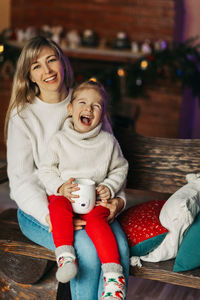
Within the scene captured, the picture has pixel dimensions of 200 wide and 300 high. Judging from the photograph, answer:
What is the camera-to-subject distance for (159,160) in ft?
7.23

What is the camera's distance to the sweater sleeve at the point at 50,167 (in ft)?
5.98

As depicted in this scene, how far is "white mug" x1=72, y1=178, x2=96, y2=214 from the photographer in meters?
1.67

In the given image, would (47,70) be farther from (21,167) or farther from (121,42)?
(121,42)

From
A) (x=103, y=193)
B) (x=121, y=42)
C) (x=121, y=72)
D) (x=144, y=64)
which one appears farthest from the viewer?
(x=121, y=42)

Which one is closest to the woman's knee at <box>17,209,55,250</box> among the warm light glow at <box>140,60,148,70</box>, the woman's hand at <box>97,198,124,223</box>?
the woman's hand at <box>97,198,124,223</box>

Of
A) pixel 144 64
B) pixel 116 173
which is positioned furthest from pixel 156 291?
pixel 144 64

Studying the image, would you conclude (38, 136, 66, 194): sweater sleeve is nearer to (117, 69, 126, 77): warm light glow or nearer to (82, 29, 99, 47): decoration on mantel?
(117, 69, 126, 77): warm light glow

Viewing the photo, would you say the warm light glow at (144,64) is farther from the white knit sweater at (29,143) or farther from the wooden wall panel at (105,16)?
the white knit sweater at (29,143)

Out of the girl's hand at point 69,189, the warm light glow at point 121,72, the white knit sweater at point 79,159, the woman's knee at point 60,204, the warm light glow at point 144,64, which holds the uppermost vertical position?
the warm light glow at point 144,64

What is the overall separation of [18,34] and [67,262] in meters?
4.40

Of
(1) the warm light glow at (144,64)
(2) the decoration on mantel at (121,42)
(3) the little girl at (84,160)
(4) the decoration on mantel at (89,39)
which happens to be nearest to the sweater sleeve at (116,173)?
(3) the little girl at (84,160)

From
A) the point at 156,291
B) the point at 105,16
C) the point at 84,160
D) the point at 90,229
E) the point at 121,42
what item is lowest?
the point at 156,291

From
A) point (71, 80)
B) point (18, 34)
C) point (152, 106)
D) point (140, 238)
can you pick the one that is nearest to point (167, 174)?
point (140, 238)

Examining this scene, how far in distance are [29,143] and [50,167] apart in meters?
0.18
